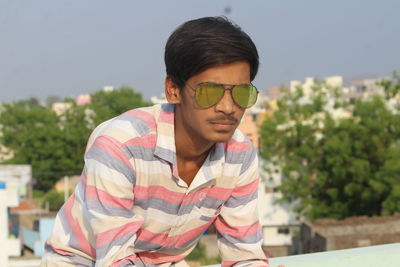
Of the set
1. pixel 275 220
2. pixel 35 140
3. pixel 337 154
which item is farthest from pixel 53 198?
pixel 337 154

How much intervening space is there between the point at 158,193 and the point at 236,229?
0.33 meters

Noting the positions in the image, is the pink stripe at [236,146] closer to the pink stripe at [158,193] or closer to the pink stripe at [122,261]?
the pink stripe at [158,193]

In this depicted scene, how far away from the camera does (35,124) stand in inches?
1529

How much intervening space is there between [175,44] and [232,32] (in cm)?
15

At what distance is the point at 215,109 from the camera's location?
5.76ft

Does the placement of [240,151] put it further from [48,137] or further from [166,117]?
[48,137]

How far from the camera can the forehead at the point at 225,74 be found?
1.71 metres

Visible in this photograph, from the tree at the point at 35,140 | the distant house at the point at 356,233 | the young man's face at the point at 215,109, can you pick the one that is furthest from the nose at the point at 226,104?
the tree at the point at 35,140

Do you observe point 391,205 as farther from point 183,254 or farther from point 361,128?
point 183,254

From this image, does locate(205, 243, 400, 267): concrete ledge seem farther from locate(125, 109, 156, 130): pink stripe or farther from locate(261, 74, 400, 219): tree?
locate(261, 74, 400, 219): tree

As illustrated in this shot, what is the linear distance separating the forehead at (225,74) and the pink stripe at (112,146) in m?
0.25

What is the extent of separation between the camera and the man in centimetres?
173

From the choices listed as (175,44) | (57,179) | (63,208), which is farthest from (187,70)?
(57,179)

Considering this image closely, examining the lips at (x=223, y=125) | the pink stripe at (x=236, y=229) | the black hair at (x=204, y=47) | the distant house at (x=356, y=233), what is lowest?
the distant house at (x=356, y=233)
